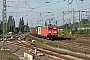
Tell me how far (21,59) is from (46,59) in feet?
7.73

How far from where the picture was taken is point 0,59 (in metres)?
17.6

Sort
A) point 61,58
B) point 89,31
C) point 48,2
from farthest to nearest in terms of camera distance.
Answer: point 89,31 → point 48,2 → point 61,58

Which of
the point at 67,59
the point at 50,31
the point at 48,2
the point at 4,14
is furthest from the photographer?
the point at 50,31

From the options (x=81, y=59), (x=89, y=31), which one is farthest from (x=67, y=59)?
(x=89, y=31)

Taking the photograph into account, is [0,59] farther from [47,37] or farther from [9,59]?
[47,37]

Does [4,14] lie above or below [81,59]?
above

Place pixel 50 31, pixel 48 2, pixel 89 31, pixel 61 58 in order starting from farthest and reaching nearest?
pixel 89 31
pixel 50 31
pixel 48 2
pixel 61 58

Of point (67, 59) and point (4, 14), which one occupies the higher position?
point (4, 14)

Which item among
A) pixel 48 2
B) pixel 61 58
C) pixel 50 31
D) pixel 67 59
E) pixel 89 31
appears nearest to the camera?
pixel 67 59

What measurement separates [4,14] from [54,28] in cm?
2078

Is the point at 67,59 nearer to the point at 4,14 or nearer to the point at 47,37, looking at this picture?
the point at 4,14

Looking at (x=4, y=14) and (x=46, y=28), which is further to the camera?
(x=46, y=28)

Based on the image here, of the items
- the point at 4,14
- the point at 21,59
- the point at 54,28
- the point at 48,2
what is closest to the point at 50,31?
the point at 54,28

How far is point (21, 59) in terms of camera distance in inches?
723
